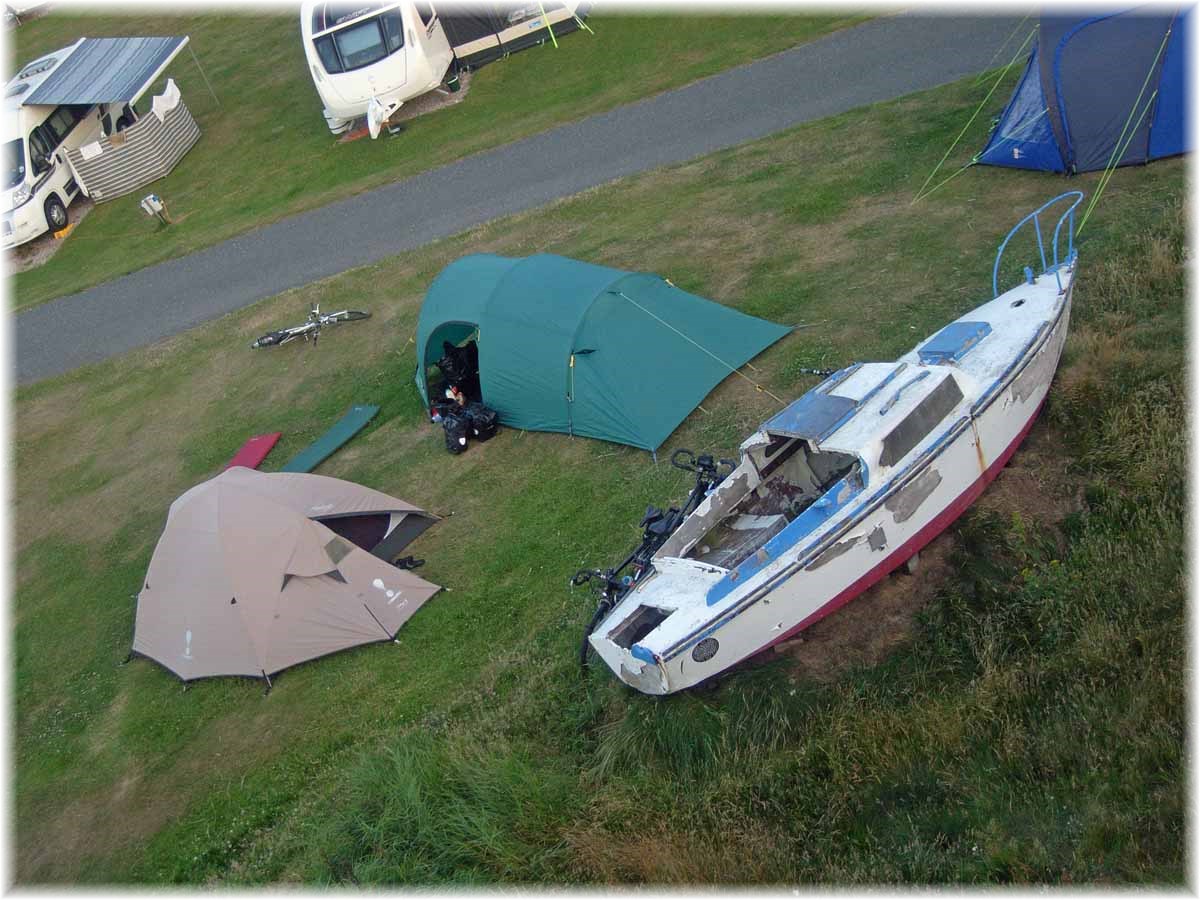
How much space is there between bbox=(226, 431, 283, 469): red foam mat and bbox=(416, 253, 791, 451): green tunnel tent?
3.55m

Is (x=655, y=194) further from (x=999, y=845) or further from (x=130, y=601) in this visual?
(x=999, y=845)

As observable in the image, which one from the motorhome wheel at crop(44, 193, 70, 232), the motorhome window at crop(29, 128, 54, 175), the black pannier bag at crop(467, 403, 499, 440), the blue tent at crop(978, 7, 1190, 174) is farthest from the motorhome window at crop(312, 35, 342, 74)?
the blue tent at crop(978, 7, 1190, 174)

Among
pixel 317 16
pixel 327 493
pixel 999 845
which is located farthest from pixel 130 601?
pixel 317 16

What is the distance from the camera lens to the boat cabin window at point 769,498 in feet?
29.8

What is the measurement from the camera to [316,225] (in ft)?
73.7

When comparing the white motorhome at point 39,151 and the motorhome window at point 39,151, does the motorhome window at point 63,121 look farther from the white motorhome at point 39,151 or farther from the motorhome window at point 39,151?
the motorhome window at point 39,151

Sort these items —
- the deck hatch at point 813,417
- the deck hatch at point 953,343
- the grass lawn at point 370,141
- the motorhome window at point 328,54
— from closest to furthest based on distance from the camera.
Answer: the deck hatch at point 813,417 < the deck hatch at point 953,343 < the grass lawn at point 370,141 < the motorhome window at point 328,54

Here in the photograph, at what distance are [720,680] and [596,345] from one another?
528 cm

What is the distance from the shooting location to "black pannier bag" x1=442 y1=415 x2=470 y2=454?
1330 centimetres

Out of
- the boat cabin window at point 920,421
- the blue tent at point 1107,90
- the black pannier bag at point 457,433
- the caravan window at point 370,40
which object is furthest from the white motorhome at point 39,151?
the boat cabin window at point 920,421

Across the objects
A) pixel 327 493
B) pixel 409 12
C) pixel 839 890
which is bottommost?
pixel 839 890

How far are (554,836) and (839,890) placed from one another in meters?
2.14

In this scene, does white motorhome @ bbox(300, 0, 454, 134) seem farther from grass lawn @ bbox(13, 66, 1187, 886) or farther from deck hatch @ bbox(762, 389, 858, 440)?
deck hatch @ bbox(762, 389, 858, 440)

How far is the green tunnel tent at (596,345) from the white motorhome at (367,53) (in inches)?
535
